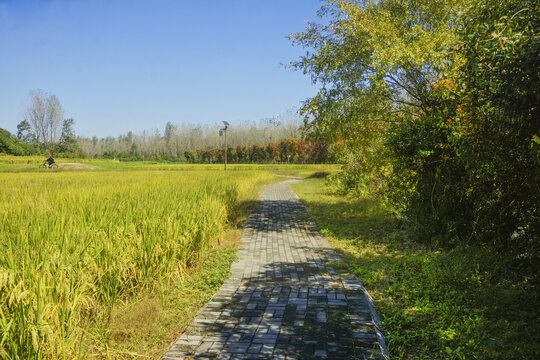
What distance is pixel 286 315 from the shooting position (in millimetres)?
3533

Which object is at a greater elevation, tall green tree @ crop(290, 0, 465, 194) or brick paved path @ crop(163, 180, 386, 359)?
tall green tree @ crop(290, 0, 465, 194)

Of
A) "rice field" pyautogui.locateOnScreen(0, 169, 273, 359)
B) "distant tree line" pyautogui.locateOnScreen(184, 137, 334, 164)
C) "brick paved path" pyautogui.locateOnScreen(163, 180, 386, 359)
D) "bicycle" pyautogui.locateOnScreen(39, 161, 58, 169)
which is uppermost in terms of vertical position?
"distant tree line" pyautogui.locateOnScreen(184, 137, 334, 164)

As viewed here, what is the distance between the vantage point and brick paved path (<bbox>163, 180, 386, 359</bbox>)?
2.82 meters

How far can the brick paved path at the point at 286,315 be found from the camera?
→ 282 cm

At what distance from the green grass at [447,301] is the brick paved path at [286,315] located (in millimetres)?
311

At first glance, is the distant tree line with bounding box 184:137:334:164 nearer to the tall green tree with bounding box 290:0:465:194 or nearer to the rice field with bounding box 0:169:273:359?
the tall green tree with bounding box 290:0:465:194

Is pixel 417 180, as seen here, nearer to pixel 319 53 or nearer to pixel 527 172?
pixel 527 172

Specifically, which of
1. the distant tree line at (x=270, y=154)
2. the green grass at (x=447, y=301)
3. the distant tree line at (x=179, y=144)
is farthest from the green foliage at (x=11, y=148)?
the green grass at (x=447, y=301)

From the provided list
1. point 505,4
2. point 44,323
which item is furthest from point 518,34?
point 44,323

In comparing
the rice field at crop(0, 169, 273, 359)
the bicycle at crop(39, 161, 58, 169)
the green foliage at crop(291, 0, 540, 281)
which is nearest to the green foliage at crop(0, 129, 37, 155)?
the bicycle at crop(39, 161, 58, 169)

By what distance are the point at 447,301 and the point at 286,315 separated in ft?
7.11

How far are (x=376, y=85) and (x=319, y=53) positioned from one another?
2.06m

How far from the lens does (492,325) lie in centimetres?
324

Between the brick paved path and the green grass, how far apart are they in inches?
12.2
